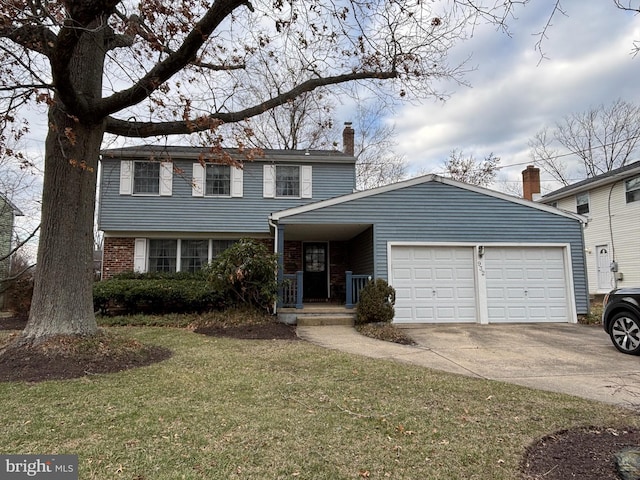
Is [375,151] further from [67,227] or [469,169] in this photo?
[67,227]

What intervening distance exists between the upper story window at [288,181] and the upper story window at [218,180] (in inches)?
54.1

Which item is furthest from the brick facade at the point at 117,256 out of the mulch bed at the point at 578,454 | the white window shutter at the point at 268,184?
the mulch bed at the point at 578,454

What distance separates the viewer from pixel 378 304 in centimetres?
948

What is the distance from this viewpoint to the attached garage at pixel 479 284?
10.6 metres

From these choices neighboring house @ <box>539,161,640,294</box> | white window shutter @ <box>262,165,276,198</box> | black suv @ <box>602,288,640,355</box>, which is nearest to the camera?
black suv @ <box>602,288,640,355</box>

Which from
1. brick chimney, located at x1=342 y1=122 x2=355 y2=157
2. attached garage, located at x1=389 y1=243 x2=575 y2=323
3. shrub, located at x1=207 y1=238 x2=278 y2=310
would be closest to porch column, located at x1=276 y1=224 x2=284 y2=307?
shrub, located at x1=207 y1=238 x2=278 y2=310

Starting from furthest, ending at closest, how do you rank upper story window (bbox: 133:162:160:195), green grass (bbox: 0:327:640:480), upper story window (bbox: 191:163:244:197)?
1. upper story window (bbox: 191:163:244:197)
2. upper story window (bbox: 133:162:160:195)
3. green grass (bbox: 0:327:640:480)

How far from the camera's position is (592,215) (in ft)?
57.0

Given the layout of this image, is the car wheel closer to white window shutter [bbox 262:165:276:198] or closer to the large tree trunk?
the large tree trunk

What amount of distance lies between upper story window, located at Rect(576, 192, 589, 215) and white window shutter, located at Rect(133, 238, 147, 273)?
19123 mm

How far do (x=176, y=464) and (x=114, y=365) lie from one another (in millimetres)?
3310

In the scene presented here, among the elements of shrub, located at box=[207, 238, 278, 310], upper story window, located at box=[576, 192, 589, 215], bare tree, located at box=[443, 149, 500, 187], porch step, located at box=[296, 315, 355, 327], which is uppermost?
bare tree, located at box=[443, 149, 500, 187]

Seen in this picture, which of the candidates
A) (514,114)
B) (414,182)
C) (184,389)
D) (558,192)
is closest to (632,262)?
(558,192)

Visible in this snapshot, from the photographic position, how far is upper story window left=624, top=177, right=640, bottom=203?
1506 centimetres
